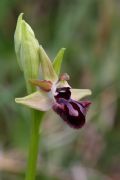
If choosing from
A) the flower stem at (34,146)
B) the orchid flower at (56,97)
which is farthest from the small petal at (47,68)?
the flower stem at (34,146)

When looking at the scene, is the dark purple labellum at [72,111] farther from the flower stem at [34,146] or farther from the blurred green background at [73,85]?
the blurred green background at [73,85]

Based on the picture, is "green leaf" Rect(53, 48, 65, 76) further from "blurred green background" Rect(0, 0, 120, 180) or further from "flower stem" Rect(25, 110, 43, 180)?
"blurred green background" Rect(0, 0, 120, 180)

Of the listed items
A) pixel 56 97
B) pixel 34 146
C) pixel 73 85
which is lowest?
pixel 73 85

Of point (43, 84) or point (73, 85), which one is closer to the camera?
point (43, 84)

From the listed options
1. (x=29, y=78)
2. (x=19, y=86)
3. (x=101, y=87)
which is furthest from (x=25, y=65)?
(x=101, y=87)

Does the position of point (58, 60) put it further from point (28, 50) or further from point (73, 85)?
point (73, 85)

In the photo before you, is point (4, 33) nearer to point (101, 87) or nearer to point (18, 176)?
point (101, 87)

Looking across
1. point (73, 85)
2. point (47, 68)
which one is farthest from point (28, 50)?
point (73, 85)
